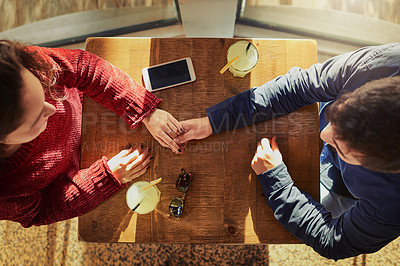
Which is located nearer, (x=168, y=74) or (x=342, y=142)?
(x=342, y=142)

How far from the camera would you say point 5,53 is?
79 cm

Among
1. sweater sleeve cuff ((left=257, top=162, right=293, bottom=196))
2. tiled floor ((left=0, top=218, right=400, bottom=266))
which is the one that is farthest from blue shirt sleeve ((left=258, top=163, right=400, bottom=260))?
tiled floor ((left=0, top=218, right=400, bottom=266))

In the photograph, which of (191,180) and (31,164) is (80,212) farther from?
(191,180)

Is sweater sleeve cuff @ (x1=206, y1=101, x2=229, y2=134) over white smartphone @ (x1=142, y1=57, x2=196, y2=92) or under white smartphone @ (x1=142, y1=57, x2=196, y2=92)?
under

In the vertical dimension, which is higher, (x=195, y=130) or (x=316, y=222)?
(x=195, y=130)

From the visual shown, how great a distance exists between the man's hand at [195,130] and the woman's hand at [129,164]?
16cm

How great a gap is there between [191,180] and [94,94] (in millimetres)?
510

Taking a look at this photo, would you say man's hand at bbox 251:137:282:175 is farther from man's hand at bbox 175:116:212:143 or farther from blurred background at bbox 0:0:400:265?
blurred background at bbox 0:0:400:265

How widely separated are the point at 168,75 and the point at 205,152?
0.35 meters

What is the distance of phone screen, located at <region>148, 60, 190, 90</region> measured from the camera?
45.6 inches

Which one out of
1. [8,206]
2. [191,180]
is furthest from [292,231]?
[8,206]

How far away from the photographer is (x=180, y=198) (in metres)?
1.07

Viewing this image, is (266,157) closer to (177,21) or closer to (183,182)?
(183,182)

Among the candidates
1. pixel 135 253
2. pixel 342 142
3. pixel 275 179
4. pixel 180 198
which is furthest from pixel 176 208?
pixel 135 253
